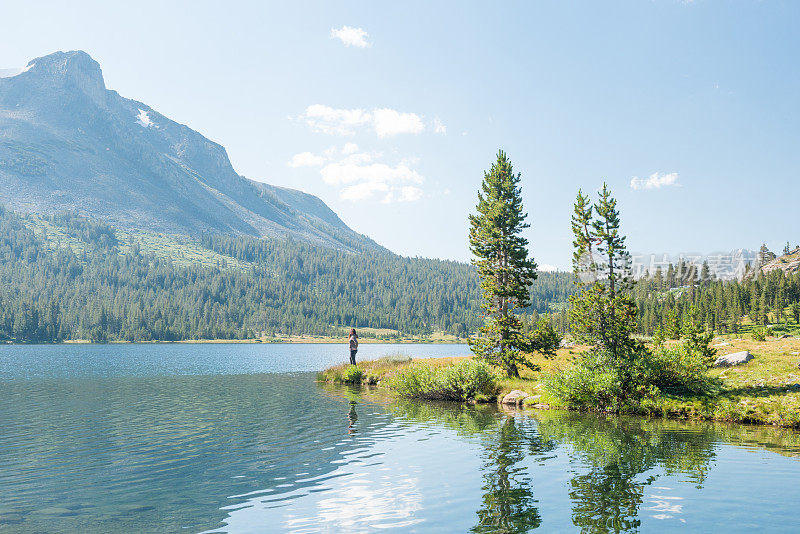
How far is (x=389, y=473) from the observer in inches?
723

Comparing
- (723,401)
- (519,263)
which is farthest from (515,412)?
(519,263)

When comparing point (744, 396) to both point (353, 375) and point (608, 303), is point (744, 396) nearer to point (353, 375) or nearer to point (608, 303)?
point (608, 303)

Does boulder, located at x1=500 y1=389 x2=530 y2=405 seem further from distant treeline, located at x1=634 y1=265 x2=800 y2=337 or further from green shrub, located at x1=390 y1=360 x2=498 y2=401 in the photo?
distant treeline, located at x1=634 y1=265 x2=800 y2=337

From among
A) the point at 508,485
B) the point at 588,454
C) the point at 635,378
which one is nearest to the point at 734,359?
the point at 635,378

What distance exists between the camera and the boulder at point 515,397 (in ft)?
124

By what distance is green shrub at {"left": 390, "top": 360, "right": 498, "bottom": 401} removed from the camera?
131 feet

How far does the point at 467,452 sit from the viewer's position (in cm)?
2144

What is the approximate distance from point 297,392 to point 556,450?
3150cm

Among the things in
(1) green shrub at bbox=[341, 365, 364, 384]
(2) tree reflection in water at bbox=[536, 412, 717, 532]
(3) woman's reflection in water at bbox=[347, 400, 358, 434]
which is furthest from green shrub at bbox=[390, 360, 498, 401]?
(1) green shrub at bbox=[341, 365, 364, 384]

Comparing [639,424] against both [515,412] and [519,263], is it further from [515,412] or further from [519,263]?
[519,263]

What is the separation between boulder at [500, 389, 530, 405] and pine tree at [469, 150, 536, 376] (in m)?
5.83

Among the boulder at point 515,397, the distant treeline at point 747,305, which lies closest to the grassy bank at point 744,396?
the boulder at point 515,397

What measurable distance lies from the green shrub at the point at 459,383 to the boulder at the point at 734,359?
56.6 ft

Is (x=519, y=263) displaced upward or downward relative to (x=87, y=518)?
upward
